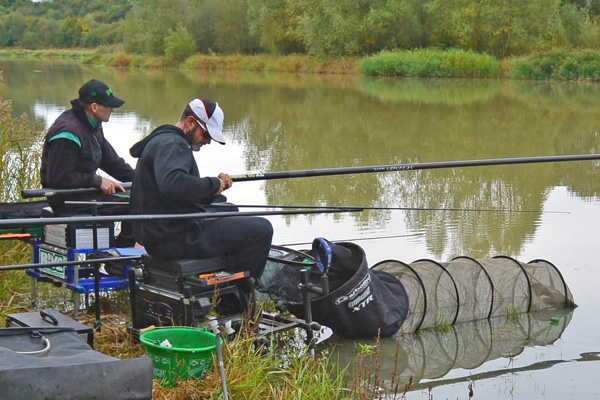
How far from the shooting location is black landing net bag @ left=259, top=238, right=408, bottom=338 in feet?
15.7

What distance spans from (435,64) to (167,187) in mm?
29275

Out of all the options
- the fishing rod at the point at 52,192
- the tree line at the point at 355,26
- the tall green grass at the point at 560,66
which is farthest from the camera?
the tree line at the point at 355,26

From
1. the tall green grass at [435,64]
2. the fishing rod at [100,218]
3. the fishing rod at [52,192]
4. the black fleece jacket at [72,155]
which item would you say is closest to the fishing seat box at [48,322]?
the fishing rod at [100,218]

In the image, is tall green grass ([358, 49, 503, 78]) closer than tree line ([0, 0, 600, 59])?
Yes

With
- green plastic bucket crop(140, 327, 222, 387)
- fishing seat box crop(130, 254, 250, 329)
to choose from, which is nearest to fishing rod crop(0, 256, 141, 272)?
fishing seat box crop(130, 254, 250, 329)

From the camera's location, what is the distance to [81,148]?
5262 millimetres

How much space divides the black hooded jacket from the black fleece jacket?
107cm

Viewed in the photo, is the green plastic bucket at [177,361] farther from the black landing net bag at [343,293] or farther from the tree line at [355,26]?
the tree line at [355,26]

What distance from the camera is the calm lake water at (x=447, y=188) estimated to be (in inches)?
195

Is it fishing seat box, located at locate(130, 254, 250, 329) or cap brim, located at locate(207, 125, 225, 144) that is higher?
cap brim, located at locate(207, 125, 225, 144)

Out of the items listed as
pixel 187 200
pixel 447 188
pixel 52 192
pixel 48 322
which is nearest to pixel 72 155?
pixel 52 192

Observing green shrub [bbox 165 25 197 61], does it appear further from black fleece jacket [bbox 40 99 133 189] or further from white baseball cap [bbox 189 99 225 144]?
white baseball cap [bbox 189 99 225 144]

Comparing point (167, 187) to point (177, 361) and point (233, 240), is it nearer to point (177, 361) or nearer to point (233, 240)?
point (233, 240)

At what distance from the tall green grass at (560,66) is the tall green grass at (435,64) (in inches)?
43.1
